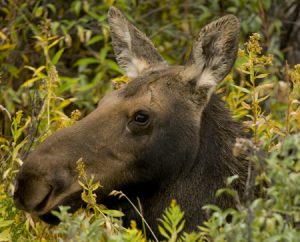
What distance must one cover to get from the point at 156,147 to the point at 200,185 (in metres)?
0.35

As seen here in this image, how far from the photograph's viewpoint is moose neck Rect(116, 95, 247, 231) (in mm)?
5988

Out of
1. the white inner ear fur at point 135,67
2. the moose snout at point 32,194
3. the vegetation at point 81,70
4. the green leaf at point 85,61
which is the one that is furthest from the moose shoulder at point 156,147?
the green leaf at point 85,61

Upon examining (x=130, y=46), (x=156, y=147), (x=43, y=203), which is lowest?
(x=43, y=203)

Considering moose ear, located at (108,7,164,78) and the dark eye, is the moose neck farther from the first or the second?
moose ear, located at (108,7,164,78)

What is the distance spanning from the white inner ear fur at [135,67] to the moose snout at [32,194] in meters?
1.42

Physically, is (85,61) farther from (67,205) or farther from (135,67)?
(67,205)

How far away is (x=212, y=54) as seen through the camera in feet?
20.5

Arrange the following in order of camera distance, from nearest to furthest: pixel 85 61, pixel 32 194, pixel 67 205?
pixel 32 194, pixel 67 205, pixel 85 61

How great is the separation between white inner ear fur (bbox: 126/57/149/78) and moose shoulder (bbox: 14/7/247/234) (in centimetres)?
38

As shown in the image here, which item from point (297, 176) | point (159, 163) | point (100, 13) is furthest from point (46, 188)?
point (100, 13)

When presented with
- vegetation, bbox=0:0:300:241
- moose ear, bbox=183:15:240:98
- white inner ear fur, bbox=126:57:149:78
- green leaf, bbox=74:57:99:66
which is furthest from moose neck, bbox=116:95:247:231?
green leaf, bbox=74:57:99:66

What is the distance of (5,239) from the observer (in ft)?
18.4

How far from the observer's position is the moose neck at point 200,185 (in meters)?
5.99

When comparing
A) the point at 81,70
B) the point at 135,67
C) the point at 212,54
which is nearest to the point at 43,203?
the point at 212,54
